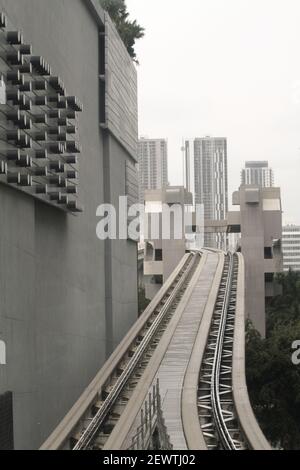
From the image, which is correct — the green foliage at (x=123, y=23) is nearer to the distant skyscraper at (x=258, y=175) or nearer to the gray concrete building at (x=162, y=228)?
the gray concrete building at (x=162, y=228)

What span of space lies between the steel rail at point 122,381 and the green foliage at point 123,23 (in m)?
12.4

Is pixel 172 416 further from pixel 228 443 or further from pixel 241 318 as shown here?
pixel 241 318

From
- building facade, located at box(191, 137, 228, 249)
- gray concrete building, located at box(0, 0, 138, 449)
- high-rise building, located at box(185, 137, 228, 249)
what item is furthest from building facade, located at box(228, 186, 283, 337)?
building facade, located at box(191, 137, 228, 249)

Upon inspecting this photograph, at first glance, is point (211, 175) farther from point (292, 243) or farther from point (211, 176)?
point (292, 243)

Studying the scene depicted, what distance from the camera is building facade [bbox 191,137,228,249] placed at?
113m

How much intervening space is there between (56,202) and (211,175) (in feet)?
307

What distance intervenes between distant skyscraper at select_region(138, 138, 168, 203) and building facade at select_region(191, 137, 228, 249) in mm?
6390

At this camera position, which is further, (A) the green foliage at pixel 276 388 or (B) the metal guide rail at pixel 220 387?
(A) the green foliage at pixel 276 388

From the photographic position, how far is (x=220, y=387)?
22.4 meters

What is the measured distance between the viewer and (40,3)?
21.9 meters

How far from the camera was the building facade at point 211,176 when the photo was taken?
11269cm

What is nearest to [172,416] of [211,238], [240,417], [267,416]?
[240,417]

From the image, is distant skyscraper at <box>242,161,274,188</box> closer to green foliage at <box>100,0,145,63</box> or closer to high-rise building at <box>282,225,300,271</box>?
high-rise building at <box>282,225,300,271</box>
